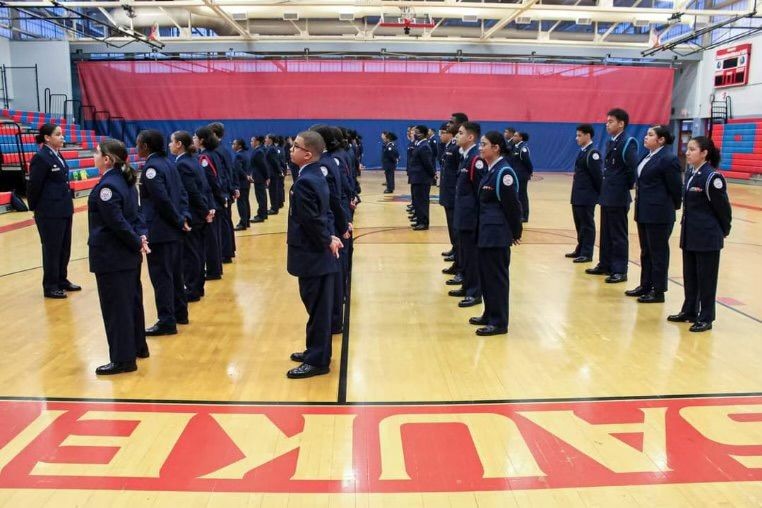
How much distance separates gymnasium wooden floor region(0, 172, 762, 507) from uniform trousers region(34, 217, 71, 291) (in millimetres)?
273

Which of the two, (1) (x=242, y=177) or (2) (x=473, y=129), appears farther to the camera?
(1) (x=242, y=177)

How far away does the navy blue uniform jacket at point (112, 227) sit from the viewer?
3.46 meters

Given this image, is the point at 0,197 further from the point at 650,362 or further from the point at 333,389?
the point at 650,362

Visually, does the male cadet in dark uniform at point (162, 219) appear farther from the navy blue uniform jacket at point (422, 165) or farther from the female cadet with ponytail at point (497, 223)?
the navy blue uniform jacket at point (422, 165)

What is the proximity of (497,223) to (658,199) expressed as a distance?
177cm

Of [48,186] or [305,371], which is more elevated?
[48,186]

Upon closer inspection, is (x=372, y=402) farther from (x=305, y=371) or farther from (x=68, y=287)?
(x=68, y=287)

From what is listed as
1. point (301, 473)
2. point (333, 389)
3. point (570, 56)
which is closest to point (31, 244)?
point (333, 389)

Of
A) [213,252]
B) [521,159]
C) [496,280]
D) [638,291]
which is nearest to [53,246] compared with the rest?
[213,252]

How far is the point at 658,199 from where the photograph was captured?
5.21 metres

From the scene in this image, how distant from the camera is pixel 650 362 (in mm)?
3967

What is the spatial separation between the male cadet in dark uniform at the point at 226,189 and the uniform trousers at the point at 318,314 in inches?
118

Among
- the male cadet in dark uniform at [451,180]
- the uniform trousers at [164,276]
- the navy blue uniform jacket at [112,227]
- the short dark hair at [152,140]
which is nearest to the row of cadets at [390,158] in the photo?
the male cadet in dark uniform at [451,180]

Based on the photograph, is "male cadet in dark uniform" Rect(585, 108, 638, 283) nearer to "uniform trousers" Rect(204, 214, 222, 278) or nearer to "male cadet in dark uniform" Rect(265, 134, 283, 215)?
"uniform trousers" Rect(204, 214, 222, 278)
